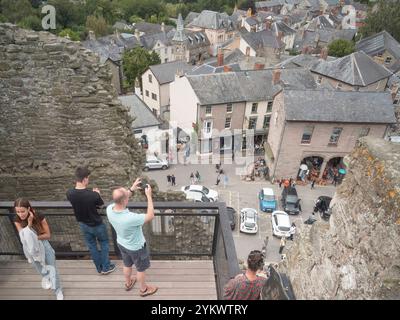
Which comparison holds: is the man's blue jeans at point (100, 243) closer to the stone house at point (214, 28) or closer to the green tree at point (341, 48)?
the green tree at point (341, 48)

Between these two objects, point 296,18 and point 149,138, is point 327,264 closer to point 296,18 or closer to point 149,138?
point 149,138

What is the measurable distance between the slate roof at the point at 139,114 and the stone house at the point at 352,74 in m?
17.9

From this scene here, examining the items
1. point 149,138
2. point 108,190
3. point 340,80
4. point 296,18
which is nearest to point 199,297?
point 108,190

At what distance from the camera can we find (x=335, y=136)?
24.8 m

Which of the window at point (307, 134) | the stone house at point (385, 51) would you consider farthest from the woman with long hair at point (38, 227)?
the stone house at point (385, 51)

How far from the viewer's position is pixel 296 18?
78.8m

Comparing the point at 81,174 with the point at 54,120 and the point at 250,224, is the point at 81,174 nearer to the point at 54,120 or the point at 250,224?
the point at 54,120

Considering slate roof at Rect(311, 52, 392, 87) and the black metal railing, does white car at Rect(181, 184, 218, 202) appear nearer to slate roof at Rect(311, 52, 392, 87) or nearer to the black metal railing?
the black metal railing

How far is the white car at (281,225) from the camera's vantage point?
20.2 m

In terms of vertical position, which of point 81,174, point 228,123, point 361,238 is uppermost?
point 361,238

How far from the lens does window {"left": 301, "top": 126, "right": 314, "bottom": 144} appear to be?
24281mm

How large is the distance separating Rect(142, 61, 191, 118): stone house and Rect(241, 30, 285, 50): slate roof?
15.8m

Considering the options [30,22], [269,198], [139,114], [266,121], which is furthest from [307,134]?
[30,22]

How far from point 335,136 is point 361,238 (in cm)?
2375
